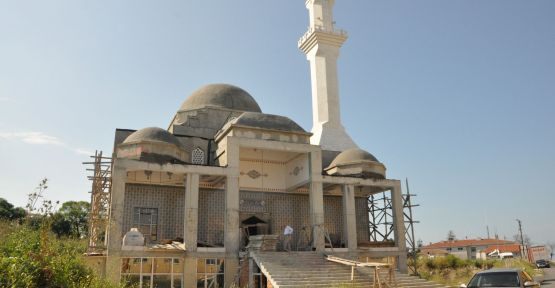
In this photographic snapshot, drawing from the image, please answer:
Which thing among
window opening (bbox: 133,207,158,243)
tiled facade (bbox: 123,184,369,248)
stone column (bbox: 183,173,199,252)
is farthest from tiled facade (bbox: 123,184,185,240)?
stone column (bbox: 183,173,199,252)

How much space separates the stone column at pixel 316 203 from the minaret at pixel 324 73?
5.60 meters

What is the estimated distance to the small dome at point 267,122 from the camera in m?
22.0

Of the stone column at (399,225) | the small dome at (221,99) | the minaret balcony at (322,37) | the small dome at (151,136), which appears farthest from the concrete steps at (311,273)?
the minaret balcony at (322,37)

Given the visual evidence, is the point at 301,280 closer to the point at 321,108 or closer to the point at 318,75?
the point at 321,108

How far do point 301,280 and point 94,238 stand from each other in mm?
9612

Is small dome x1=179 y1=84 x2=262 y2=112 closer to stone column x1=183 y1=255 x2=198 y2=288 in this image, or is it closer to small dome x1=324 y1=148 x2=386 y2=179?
small dome x1=324 y1=148 x2=386 y2=179

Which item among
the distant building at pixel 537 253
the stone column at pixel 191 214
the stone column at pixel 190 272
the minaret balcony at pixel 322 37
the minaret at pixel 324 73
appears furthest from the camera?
the distant building at pixel 537 253

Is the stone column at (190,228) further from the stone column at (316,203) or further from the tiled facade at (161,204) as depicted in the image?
the stone column at (316,203)

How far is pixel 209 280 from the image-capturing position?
19.2m

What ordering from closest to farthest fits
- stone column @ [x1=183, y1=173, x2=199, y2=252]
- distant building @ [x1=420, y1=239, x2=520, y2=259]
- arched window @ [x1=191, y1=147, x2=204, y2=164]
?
1. stone column @ [x1=183, y1=173, x2=199, y2=252]
2. arched window @ [x1=191, y1=147, x2=204, y2=164]
3. distant building @ [x1=420, y1=239, x2=520, y2=259]

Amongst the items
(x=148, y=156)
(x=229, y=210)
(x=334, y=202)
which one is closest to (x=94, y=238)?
(x=148, y=156)

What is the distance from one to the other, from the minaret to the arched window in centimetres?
808

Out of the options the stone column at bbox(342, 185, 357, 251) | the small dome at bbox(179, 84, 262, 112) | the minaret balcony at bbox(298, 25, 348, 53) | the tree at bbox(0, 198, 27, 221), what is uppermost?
the minaret balcony at bbox(298, 25, 348, 53)

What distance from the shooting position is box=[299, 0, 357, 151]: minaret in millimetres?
29078
